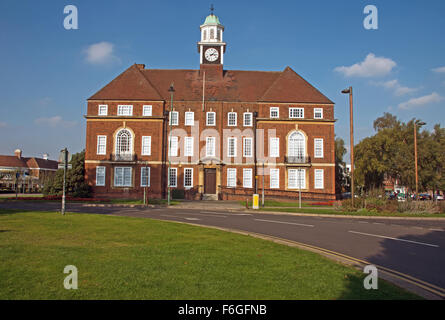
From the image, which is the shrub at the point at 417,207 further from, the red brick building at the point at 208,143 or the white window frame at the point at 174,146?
the white window frame at the point at 174,146

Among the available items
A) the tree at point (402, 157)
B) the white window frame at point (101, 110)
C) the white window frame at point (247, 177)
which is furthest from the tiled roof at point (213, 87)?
the tree at point (402, 157)

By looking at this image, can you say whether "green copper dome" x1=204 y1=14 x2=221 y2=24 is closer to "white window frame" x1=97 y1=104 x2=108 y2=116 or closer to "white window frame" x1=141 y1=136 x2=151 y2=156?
"white window frame" x1=97 y1=104 x2=108 y2=116

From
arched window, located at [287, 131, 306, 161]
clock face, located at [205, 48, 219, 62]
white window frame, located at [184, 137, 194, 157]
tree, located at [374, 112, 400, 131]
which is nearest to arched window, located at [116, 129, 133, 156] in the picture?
white window frame, located at [184, 137, 194, 157]

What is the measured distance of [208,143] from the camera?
39.9 m

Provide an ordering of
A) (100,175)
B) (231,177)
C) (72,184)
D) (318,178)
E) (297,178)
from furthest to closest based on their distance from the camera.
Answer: (231,177), (318,178), (297,178), (100,175), (72,184)

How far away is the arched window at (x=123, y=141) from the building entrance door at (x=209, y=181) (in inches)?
380

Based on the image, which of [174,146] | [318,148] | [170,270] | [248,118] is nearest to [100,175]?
[174,146]

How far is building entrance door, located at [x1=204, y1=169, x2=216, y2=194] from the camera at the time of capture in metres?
39.0

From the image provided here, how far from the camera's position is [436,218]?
1953cm

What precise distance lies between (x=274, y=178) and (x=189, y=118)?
41.0ft

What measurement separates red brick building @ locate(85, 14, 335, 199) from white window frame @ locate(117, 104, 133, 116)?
0.39 ft

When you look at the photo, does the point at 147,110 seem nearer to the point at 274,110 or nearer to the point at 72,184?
the point at 72,184

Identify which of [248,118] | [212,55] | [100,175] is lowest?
[100,175]
